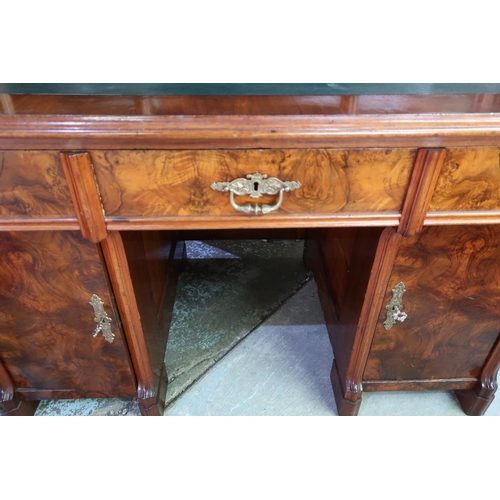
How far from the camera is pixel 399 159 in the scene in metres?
0.70

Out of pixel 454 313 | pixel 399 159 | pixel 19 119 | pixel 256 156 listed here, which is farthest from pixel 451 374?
pixel 19 119

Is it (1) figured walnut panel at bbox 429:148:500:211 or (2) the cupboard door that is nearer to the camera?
(1) figured walnut panel at bbox 429:148:500:211

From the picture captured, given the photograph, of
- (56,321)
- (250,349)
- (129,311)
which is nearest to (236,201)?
(129,311)

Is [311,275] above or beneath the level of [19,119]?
beneath

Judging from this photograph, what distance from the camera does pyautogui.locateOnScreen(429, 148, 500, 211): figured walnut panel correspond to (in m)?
0.70

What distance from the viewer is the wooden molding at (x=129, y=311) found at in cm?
82

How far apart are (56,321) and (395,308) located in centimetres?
74

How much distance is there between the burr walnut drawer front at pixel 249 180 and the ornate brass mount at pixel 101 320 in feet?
0.76

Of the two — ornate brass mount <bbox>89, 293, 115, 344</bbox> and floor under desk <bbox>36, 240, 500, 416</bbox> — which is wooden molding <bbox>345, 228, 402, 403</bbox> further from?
ornate brass mount <bbox>89, 293, 115, 344</bbox>

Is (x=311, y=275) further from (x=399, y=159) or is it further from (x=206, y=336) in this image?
(x=399, y=159)

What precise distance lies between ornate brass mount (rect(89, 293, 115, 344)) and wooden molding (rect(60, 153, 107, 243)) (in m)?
0.18

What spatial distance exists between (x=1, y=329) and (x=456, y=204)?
962 mm

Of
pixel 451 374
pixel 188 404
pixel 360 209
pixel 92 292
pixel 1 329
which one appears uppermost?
pixel 360 209

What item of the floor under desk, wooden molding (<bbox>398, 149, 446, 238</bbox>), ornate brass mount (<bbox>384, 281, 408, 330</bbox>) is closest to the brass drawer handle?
wooden molding (<bbox>398, 149, 446, 238</bbox>)
